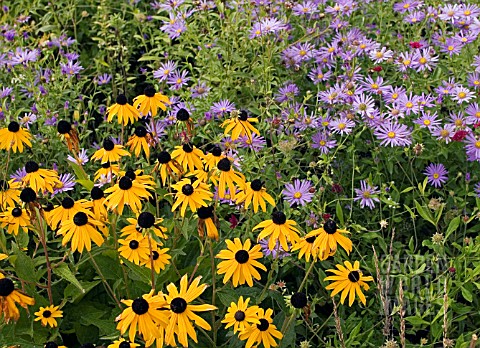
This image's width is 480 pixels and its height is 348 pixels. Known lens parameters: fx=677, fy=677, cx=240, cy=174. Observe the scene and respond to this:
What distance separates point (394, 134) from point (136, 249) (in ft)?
4.08

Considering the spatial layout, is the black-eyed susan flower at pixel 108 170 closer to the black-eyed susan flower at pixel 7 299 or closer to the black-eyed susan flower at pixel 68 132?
the black-eyed susan flower at pixel 68 132

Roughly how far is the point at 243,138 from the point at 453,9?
4.32ft

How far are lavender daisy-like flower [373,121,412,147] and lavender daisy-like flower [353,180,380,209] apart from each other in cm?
19

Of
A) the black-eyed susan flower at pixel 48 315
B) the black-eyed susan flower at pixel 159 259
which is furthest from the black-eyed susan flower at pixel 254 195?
the black-eyed susan flower at pixel 48 315

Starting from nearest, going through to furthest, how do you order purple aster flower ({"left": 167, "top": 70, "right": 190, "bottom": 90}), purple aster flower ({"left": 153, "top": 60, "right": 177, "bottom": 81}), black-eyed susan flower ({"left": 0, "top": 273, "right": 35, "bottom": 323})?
black-eyed susan flower ({"left": 0, "top": 273, "right": 35, "bottom": 323}), purple aster flower ({"left": 167, "top": 70, "right": 190, "bottom": 90}), purple aster flower ({"left": 153, "top": 60, "right": 177, "bottom": 81})

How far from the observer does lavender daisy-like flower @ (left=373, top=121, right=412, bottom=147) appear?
2.71 m

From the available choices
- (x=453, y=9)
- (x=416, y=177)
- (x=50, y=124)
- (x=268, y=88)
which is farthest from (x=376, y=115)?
(x=50, y=124)

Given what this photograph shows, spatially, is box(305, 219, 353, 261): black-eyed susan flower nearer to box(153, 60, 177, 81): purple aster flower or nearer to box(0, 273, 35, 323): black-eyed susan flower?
box(0, 273, 35, 323): black-eyed susan flower

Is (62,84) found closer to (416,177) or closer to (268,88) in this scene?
(268,88)

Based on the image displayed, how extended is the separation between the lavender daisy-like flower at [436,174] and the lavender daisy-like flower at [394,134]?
15 cm

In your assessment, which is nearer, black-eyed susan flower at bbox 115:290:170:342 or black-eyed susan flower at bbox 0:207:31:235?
black-eyed susan flower at bbox 115:290:170:342

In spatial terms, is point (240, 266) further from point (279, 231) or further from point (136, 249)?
point (136, 249)

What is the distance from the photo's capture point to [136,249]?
201cm

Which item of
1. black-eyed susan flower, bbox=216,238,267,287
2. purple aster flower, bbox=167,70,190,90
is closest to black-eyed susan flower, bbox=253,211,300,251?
black-eyed susan flower, bbox=216,238,267,287
